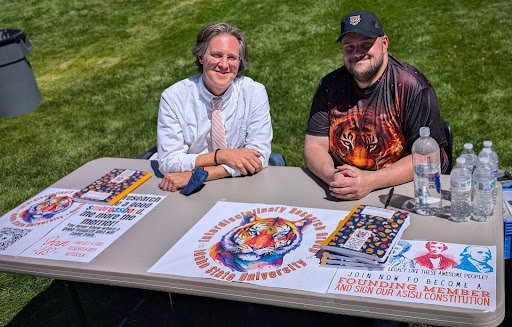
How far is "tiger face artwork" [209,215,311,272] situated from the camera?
6.58ft

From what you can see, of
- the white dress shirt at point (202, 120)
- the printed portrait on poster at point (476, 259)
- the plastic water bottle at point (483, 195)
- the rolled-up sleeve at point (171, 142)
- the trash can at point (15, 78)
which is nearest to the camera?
the printed portrait on poster at point (476, 259)

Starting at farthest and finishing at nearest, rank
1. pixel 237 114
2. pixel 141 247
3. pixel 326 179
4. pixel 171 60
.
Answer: pixel 171 60 → pixel 237 114 → pixel 326 179 → pixel 141 247

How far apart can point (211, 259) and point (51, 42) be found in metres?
9.87

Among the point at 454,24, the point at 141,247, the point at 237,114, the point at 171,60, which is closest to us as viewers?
the point at 141,247

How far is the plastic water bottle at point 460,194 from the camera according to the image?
2.09 metres

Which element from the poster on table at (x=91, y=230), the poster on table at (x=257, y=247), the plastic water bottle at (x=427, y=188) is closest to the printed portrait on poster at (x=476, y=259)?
the plastic water bottle at (x=427, y=188)

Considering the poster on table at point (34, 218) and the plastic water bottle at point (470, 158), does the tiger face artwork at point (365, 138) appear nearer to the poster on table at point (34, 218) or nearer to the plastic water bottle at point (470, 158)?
the plastic water bottle at point (470, 158)

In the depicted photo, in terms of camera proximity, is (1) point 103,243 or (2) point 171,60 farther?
(2) point 171,60

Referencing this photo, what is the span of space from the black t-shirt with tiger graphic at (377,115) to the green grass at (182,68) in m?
2.12

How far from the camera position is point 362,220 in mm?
2133

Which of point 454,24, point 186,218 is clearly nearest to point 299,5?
point 454,24

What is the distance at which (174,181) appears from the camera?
272 centimetres

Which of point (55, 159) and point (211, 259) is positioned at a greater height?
point (211, 259)

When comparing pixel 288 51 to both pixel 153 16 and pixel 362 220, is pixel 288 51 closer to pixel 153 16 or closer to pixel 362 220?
pixel 153 16
